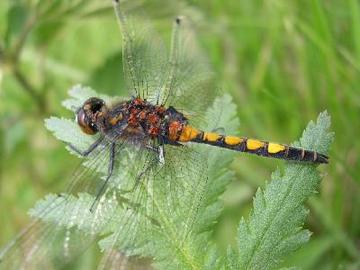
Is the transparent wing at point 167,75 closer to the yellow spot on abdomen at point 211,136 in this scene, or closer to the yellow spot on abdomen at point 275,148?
the yellow spot on abdomen at point 211,136

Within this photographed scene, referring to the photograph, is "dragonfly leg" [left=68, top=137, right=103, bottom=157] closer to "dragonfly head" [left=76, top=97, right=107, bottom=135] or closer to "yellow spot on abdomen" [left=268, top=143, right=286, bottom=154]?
"dragonfly head" [left=76, top=97, right=107, bottom=135]

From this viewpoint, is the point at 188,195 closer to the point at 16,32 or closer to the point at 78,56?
the point at 16,32

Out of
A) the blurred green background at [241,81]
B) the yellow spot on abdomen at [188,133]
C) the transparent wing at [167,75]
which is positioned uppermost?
the blurred green background at [241,81]

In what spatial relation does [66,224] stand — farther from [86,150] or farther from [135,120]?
[135,120]

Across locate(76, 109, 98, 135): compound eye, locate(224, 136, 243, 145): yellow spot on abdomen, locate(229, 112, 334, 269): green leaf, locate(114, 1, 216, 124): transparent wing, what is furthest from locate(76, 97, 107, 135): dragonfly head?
locate(229, 112, 334, 269): green leaf

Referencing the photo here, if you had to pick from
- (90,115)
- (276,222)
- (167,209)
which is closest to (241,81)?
(90,115)

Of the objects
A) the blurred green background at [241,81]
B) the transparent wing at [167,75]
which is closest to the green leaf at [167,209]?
the transparent wing at [167,75]

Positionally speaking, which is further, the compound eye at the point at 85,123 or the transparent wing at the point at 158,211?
the compound eye at the point at 85,123

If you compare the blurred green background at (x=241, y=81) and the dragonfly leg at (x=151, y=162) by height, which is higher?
the blurred green background at (x=241, y=81)
